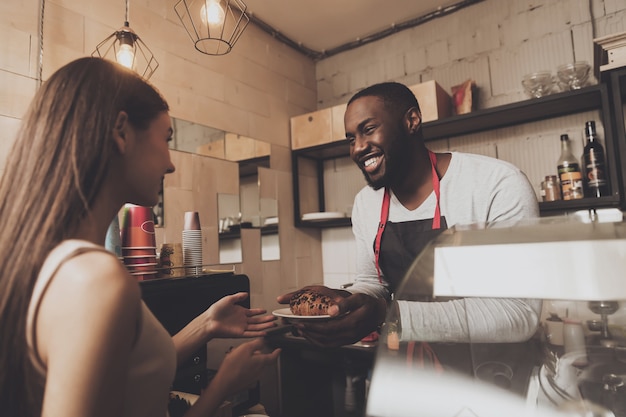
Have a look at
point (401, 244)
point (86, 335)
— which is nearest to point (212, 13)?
point (401, 244)

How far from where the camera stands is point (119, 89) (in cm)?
76

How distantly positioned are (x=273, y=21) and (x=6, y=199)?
2.57m

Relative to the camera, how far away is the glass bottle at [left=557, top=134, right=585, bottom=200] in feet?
6.91

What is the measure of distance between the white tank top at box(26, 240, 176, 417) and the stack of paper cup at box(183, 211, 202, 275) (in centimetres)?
90

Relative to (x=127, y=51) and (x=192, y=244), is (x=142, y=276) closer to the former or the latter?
(x=192, y=244)

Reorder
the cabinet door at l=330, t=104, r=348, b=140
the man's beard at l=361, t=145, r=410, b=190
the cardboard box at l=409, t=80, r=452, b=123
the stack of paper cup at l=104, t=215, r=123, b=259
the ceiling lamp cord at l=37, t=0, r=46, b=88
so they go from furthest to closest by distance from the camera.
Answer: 1. the cabinet door at l=330, t=104, r=348, b=140
2. the cardboard box at l=409, t=80, r=452, b=123
3. the ceiling lamp cord at l=37, t=0, r=46, b=88
4. the man's beard at l=361, t=145, r=410, b=190
5. the stack of paper cup at l=104, t=215, r=123, b=259

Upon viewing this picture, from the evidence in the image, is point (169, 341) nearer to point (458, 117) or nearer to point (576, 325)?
point (576, 325)

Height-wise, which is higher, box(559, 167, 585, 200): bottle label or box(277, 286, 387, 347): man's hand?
box(559, 167, 585, 200): bottle label

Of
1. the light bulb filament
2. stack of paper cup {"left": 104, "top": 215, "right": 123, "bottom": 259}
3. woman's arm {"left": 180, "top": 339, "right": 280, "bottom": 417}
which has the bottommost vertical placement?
woman's arm {"left": 180, "top": 339, "right": 280, "bottom": 417}

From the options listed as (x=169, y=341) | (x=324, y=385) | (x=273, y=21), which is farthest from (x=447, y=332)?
(x=273, y=21)

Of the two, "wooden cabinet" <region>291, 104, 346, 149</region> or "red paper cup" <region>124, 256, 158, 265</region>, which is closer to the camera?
"red paper cup" <region>124, 256, 158, 265</region>

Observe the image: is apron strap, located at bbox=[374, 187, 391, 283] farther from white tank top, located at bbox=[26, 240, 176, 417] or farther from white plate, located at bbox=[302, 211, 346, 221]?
white plate, located at bbox=[302, 211, 346, 221]

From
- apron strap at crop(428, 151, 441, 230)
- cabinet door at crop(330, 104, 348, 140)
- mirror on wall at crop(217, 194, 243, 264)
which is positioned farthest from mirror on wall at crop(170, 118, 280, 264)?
apron strap at crop(428, 151, 441, 230)

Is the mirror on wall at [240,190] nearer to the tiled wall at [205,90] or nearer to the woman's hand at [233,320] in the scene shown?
the tiled wall at [205,90]
